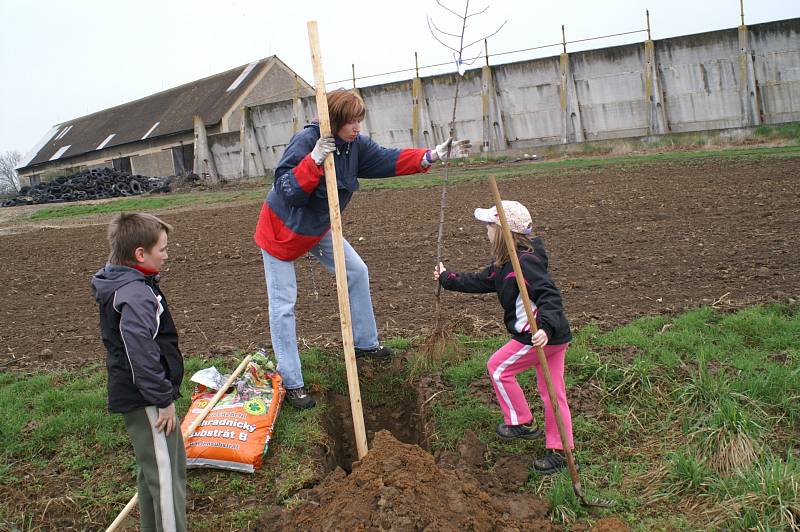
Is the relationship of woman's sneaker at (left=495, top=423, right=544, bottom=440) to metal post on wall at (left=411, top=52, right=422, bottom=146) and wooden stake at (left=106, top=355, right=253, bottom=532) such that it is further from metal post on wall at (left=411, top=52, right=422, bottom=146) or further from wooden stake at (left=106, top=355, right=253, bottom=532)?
metal post on wall at (left=411, top=52, right=422, bottom=146)

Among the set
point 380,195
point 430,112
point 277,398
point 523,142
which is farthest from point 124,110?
point 277,398

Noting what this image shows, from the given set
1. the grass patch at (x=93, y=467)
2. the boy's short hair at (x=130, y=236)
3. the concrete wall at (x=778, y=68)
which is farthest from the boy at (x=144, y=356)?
the concrete wall at (x=778, y=68)

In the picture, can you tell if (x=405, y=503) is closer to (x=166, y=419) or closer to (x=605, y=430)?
(x=166, y=419)

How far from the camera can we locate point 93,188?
88.0 ft

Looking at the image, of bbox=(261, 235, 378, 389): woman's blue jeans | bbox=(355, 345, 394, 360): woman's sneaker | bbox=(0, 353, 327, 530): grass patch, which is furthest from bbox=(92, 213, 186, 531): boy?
bbox=(355, 345, 394, 360): woman's sneaker

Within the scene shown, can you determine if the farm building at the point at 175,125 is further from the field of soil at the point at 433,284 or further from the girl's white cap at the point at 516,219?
the girl's white cap at the point at 516,219

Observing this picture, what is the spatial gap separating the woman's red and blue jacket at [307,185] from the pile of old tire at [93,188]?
2298 cm

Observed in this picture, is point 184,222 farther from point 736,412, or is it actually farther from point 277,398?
point 736,412

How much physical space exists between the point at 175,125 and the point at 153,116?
4188 millimetres

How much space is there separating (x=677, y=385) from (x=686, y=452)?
781 millimetres

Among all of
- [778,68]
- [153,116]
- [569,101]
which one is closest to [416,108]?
[569,101]

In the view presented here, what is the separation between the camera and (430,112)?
2742 centimetres

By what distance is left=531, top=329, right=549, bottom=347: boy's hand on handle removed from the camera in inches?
143

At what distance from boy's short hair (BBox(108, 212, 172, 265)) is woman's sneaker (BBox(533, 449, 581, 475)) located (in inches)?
102
